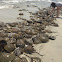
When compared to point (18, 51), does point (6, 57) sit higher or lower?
higher

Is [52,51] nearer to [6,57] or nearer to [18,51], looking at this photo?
[18,51]

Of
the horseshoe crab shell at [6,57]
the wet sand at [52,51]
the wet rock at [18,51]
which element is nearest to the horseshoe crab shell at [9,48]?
the wet rock at [18,51]

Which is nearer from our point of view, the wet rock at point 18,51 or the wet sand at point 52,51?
the wet rock at point 18,51

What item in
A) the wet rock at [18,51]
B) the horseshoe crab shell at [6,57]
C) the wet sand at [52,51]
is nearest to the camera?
the horseshoe crab shell at [6,57]

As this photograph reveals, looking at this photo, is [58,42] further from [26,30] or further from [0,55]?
[0,55]

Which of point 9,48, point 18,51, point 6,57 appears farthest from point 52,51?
point 6,57

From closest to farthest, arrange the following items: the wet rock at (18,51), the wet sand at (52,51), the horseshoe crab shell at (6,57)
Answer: the horseshoe crab shell at (6,57), the wet rock at (18,51), the wet sand at (52,51)

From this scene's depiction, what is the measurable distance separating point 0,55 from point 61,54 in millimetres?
2458

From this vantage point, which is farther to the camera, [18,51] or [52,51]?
[52,51]

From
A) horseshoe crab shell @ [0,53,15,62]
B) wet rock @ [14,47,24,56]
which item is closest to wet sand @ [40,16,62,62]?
wet rock @ [14,47,24,56]

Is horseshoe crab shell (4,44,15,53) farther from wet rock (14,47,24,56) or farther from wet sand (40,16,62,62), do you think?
wet sand (40,16,62,62)

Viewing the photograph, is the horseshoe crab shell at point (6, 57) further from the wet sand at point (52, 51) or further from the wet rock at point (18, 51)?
the wet sand at point (52, 51)

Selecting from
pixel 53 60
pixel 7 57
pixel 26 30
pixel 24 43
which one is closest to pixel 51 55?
pixel 53 60

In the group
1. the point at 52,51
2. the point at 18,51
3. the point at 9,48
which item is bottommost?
the point at 52,51
